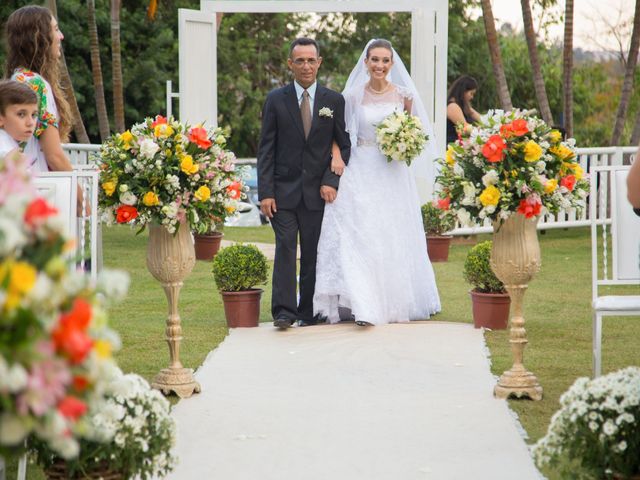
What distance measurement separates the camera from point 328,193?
8.61 meters

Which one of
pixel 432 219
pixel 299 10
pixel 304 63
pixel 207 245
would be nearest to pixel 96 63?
pixel 299 10

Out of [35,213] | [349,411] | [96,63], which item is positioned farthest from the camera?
[96,63]

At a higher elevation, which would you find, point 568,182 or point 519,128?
point 519,128

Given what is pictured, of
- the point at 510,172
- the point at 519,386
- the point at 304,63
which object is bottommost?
the point at 519,386

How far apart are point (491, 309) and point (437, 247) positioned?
4397mm

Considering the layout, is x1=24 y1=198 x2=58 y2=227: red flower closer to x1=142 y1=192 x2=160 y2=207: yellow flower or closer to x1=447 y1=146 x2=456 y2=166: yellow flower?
x1=142 y1=192 x2=160 y2=207: yellow flower

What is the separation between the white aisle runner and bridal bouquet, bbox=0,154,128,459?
2737 mm

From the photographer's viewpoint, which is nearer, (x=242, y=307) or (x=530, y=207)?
(x=530, y=207)

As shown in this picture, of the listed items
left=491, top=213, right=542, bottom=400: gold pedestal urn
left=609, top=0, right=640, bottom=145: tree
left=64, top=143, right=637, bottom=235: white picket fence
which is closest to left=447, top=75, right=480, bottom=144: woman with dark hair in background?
left=64, top=143, right=637, bottom=235: white picket fence

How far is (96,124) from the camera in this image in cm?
2364

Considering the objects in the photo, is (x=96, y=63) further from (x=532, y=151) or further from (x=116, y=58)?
(x=532, y=151)

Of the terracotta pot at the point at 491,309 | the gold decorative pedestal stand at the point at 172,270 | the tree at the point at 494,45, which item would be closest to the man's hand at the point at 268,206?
the terracotta pot at the point at 491,309

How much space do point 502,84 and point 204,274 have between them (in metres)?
6.54

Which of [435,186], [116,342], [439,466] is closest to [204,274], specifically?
[435,186]
